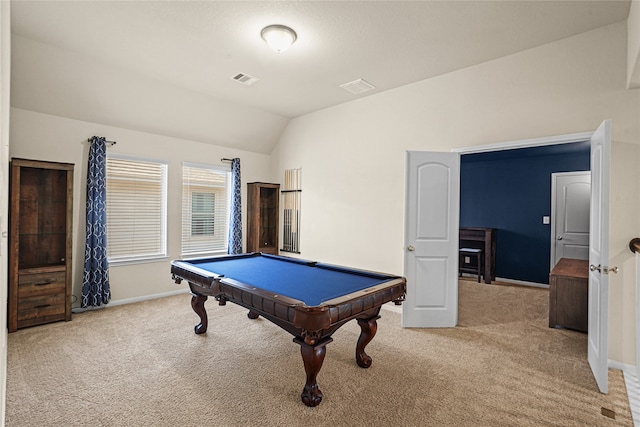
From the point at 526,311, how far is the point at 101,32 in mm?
5613

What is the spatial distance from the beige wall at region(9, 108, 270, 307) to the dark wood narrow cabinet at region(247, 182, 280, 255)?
2.33ft

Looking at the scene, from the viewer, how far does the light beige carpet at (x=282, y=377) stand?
2047 millimetres

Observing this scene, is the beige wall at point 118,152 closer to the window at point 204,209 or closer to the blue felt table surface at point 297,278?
the window at point 204,209

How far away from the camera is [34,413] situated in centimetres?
203

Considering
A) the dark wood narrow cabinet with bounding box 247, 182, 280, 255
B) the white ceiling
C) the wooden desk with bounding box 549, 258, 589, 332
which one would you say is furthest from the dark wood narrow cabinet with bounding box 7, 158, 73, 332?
the wooden desk with bounding box 549, 258, 589, 332

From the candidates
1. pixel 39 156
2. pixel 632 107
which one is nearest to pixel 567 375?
pixel 632 107

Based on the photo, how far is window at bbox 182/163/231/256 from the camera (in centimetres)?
497

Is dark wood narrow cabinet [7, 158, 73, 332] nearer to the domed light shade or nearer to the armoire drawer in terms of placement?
the armoire drawer

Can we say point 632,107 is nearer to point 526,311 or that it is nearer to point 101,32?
point 526,311

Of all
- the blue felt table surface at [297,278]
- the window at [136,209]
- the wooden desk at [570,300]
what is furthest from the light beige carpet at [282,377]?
the window at [136,209]

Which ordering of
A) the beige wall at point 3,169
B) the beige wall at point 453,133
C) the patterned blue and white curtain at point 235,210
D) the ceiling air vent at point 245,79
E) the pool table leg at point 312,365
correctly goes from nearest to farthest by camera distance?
1. the beige wall at point 3,169
2. the pool table leg at point 312,365
3. the beige wall at point 453,133
4. the ceiling air vent at point 245,79
5. the patterned blue and white curtain at point 235,210

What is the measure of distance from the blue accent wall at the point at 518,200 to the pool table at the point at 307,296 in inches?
166

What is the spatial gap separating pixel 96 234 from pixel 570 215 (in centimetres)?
714

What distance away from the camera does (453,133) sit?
12.1 feet
